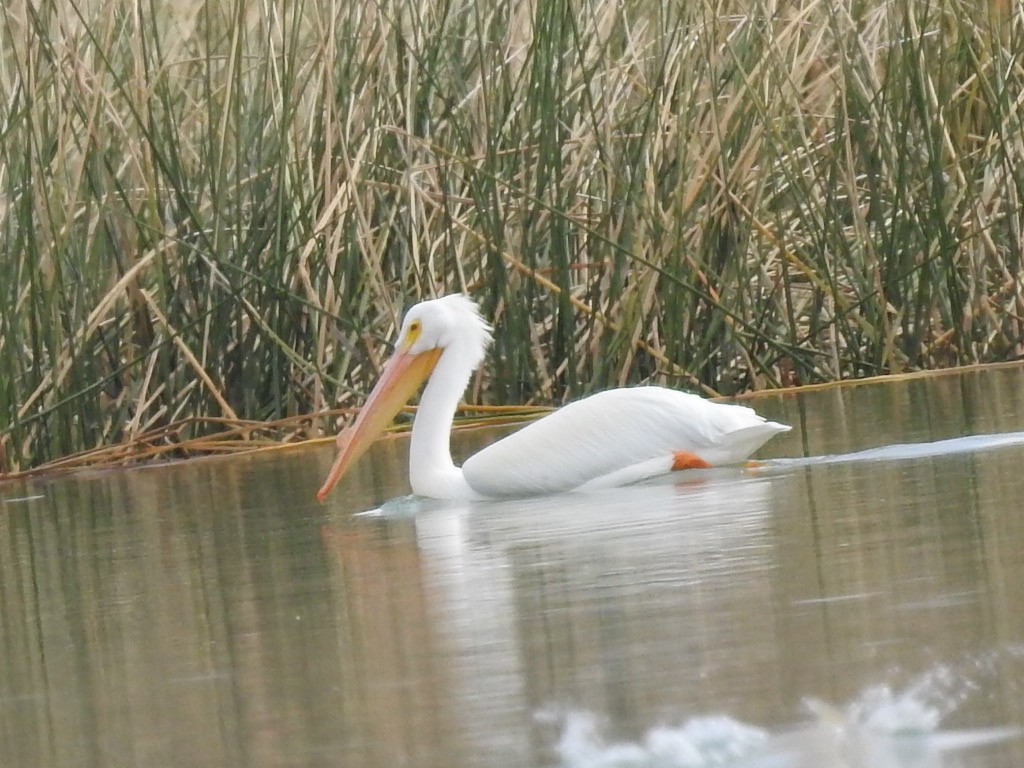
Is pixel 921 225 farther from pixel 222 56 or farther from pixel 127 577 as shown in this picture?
pixel 127 577

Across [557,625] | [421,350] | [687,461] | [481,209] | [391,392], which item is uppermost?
[481,209]

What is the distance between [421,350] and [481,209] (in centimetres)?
149

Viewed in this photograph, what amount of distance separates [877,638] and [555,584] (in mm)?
1217

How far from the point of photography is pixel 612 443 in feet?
23.5

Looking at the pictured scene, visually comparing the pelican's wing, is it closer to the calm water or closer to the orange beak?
the calm water

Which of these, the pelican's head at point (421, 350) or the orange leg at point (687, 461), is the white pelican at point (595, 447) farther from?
the pelican's head at point (421, 350)

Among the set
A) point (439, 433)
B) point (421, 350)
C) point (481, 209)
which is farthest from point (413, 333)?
point (481, 209)

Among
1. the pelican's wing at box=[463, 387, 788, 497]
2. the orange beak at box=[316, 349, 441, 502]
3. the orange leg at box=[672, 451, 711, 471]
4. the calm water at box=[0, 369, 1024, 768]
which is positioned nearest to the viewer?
the calm water at box=[0, 369, 1024, 768]

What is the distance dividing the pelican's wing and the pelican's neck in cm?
8

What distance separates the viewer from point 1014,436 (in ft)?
22.3

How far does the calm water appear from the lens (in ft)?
9.80

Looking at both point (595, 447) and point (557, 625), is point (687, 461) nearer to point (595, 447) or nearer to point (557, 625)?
point (595, 447)

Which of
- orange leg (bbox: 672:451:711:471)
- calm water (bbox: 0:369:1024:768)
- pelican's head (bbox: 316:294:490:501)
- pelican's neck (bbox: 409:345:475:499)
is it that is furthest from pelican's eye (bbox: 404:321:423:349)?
orange leg (bbox: 672:451:711:471)

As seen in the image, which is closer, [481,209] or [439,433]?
[439,433]
